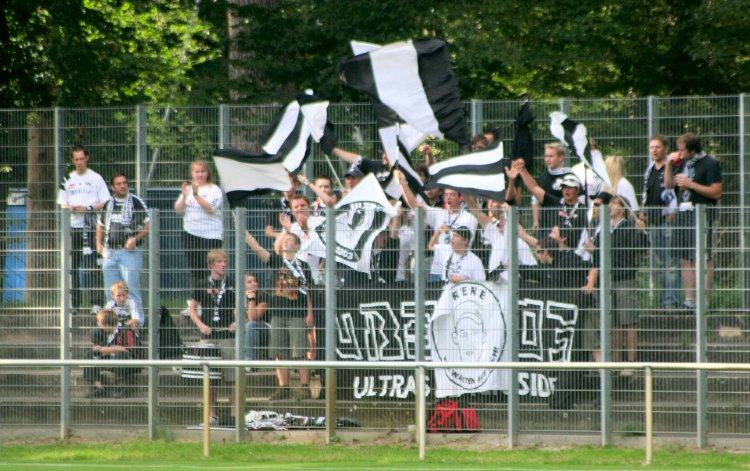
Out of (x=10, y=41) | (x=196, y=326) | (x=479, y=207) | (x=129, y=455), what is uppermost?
(x=10, y=41)

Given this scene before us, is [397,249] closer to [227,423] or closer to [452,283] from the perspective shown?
[452,283]

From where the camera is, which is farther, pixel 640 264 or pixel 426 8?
pixel 426 8

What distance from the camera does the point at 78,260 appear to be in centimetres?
1755

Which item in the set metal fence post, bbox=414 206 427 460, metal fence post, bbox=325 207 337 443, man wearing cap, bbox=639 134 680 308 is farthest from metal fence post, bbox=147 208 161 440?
man wearing cap, bbox=639 134 680 308

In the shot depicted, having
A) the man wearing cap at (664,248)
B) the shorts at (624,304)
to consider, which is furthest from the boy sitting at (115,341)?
the man wearing cap at (664,248)

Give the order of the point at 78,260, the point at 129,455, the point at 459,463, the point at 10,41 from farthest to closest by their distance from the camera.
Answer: the point at 10,41 < the point at 78,260 < the point at 129,455 < the point at 459,463

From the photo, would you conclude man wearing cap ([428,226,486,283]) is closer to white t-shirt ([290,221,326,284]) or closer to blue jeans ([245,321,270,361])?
white t-shirt ([290,221,326,284])

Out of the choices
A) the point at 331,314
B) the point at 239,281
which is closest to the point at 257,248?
the point at 239,281

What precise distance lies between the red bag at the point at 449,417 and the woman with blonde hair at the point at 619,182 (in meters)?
2.75

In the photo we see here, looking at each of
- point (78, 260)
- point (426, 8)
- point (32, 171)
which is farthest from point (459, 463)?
point (426, 8)

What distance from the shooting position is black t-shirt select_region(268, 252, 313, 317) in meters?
16.9

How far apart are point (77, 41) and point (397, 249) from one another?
9636 mm

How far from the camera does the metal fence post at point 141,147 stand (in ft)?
59.3

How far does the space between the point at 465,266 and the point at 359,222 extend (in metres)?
1.22
